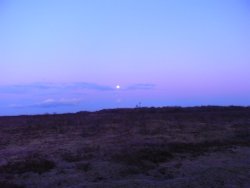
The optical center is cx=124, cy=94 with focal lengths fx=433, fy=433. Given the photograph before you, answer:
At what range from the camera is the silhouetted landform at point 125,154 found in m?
16.6

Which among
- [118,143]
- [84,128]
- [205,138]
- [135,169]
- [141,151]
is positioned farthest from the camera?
[84,128]

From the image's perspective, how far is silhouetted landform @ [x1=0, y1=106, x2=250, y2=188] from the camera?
16641 mm

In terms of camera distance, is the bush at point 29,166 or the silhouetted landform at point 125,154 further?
the bush at point 29,166

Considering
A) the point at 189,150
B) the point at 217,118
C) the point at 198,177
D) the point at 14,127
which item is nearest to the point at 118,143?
the point at 189,150

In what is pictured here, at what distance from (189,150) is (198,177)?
505 cm

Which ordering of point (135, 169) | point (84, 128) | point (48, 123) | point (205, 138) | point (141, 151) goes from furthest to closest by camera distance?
point (48, 123)
point (84, 128)
point (205, 138)
point (141, 151)
point (135, 169)

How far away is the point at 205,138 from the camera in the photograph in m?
25.0

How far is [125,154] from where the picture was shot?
20.0 meters

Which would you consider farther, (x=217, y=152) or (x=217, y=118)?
(x=217, y=118)

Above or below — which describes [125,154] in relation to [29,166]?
above

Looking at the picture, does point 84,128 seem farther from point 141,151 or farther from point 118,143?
point 141,151

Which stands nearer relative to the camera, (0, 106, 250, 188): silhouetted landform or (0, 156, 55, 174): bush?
(0, 106, 250, 188): silhouetted landform

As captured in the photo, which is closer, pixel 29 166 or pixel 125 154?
pixel 29 166

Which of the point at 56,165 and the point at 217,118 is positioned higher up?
the point at 217,118
